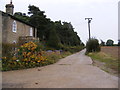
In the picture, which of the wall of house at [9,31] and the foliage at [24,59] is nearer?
the foliage at [24,59]

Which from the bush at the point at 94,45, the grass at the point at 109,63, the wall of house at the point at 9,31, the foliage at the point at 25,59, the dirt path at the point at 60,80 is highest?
the wall of house at the point at 9,31

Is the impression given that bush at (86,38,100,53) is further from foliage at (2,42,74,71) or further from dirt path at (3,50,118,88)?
dirt path at (3,50,118,88)

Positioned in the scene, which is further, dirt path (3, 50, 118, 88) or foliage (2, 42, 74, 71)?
foliage (2, 42, 74, 71)

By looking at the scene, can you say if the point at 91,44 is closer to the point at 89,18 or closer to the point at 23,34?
the point at 89,18

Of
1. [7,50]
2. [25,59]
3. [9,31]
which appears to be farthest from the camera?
[9,31]

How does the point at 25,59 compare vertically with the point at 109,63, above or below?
above

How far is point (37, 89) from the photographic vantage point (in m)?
4.37

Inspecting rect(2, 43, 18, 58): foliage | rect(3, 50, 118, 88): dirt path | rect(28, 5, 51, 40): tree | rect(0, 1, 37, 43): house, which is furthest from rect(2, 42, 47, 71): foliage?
rect(28, 5, 51, 40): tree

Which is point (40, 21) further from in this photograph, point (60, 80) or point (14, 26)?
point (60, 80)

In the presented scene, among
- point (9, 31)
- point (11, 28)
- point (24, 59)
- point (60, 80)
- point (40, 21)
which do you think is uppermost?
point (40, 21)

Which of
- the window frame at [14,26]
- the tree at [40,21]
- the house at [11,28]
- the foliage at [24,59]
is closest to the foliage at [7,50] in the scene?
the foliage at [24,59]

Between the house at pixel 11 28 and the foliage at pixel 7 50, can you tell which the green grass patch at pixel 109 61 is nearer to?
the foliage at pixel 7 50

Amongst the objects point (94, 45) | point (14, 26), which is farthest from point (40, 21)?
point (94, 45)

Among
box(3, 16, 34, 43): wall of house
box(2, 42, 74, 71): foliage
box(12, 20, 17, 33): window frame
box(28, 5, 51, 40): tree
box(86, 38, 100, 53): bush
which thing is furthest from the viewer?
box(28, 5, 51, 40): tree
